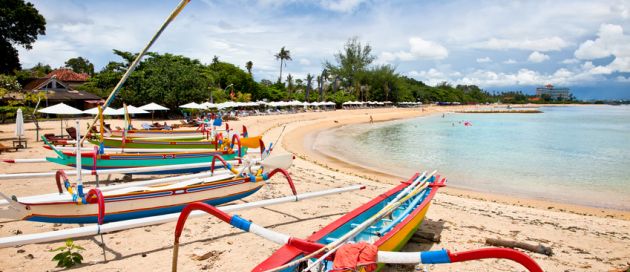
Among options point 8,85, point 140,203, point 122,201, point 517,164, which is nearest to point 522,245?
point 140,203

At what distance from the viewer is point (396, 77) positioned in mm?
89875

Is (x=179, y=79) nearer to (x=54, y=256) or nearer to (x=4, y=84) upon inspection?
(x=4, y=84)

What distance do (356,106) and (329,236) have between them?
73.6 meters

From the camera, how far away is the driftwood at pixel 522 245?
19.1 feet

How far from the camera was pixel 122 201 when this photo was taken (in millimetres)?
5703

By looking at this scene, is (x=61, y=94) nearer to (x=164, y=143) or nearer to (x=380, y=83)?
(x=164, y=143)

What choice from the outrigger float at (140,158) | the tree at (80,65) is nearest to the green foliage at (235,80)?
the tree at (80,65)

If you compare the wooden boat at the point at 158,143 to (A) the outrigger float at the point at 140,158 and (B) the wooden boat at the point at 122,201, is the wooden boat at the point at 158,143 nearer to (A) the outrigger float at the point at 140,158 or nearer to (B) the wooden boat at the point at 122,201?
(A) the outrigger float at the point at 140,158

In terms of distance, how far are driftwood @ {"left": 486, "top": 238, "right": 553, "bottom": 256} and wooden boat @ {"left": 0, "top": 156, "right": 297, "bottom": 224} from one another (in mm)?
4098

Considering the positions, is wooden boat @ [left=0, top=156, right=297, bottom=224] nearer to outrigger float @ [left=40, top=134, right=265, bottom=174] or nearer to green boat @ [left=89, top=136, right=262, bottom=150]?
outrigger float @ [left=40, top=134, right=265, bottom=174]

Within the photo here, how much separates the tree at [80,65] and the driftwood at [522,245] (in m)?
82.7

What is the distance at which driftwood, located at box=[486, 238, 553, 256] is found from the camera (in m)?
5.81

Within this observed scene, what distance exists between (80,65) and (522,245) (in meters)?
89.5

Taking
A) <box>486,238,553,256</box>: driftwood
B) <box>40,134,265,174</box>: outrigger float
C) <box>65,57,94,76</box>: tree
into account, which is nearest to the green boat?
<box>40,134,265,174</box>: outrigger float
